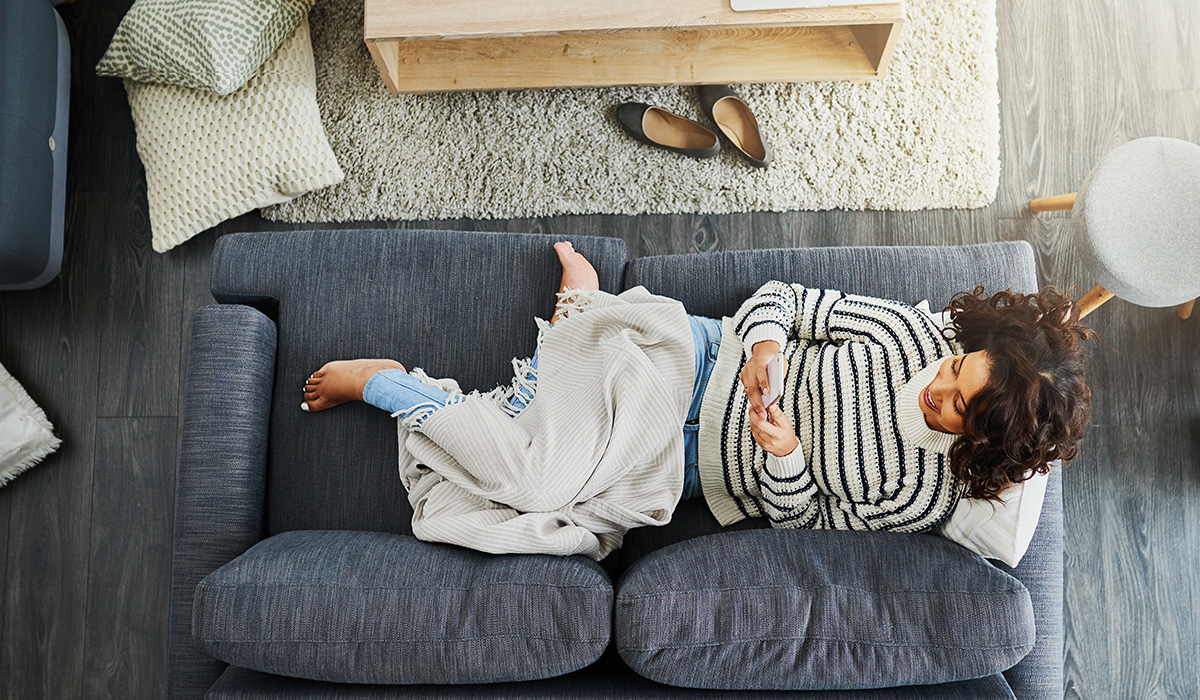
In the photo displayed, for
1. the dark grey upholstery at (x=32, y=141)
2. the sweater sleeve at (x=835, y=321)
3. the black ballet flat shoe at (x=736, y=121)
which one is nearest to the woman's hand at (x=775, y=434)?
the sweater sleeve at (x=835, y=321)

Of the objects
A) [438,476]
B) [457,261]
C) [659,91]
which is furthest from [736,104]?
[438,476]

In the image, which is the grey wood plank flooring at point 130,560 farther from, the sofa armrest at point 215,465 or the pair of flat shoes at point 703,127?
the pair of flat shoes at point 703,127

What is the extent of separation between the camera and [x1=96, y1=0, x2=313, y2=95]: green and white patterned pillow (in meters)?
1.73

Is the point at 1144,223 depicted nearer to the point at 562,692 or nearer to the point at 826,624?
the point at 826,624

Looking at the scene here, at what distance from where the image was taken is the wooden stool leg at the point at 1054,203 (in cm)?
180

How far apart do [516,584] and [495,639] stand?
9 centimetres

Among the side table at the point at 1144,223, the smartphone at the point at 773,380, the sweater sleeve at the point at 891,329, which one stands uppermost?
the side table at the point at 1144,223

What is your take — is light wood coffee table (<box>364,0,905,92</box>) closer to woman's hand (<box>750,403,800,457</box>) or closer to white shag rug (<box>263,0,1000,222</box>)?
white shag rug (<box>263,0,1000,222</box>)

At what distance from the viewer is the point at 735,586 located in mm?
1171

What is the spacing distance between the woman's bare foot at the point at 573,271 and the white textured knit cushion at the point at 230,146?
2.48 feet

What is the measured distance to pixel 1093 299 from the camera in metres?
1.74

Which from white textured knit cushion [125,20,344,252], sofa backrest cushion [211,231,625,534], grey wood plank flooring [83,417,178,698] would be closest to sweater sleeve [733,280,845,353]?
sofa backrest cushion [211,231,625,534]

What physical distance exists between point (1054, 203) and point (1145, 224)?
33 centimetres

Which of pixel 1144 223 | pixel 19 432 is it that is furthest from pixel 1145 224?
pixel 19 432
